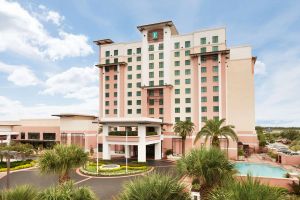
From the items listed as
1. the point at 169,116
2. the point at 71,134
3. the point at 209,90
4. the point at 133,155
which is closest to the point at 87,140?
the point at 71,134

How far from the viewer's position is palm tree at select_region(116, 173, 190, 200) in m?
11.8

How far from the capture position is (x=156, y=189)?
11.9 meters

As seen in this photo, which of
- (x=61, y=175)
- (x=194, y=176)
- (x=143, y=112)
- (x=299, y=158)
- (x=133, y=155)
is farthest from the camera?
(x=143, y=112)

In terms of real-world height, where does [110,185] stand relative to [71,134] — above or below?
below

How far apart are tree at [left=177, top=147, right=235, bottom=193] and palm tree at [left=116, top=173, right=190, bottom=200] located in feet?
14.7

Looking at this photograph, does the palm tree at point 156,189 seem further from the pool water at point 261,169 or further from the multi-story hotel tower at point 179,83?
the multi-story hotel tower at point 179,83

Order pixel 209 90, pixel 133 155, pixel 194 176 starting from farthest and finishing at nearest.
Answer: pixel 209 90 < pixel 133 155 < pixel 194 176

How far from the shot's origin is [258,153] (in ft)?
207

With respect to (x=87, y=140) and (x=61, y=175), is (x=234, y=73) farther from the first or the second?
(x=61, y=175)

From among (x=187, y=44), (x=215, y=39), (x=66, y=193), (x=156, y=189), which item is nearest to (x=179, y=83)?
(x=187, y=44)

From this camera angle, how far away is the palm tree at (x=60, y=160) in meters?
22.5

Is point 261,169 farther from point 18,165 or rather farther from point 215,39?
point 18,165

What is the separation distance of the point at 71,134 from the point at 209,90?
38922 millimetres

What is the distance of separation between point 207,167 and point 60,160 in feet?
45.4
